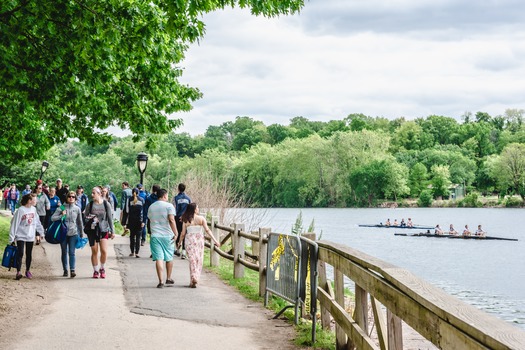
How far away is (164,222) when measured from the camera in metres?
13.3

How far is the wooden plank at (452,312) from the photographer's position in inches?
121

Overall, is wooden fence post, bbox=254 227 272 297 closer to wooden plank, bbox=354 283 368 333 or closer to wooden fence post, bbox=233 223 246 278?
wooden fence post, bbox=233 223 246 278

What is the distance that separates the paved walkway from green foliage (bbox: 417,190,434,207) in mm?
102979

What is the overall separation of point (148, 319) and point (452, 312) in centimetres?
683

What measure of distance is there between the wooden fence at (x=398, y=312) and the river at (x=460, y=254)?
1631cm

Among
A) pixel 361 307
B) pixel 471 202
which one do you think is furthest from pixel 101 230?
pixel 471 202

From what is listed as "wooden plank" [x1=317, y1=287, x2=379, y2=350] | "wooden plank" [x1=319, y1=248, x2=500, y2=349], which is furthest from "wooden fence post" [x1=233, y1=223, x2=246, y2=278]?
"wooden plank" [x1=319, y1=248, x2=500, y2=349]

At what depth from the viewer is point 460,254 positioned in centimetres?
4862

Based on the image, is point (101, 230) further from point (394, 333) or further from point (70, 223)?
point (394, 333)

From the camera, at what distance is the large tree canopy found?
1033 cm

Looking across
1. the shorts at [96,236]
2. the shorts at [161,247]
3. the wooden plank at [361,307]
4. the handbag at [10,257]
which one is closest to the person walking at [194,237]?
the shorts at [161,247]

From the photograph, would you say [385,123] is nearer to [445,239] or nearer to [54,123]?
[445,239]

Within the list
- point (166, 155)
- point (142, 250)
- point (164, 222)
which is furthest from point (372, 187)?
point (164, 222)

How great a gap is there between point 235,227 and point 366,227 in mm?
57294
